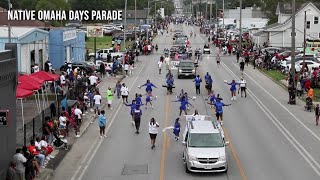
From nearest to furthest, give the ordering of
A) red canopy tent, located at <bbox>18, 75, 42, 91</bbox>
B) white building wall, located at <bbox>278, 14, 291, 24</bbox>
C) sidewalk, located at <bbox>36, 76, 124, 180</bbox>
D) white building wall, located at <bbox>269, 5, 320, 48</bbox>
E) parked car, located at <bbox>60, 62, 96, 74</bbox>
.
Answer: sidewalk, located at <bbox>36, 76, 124, 180</bbox> → red canopy tent, located at <bbox>18, 75, 42, 91</bbox> → parked car, located at <bbox>60, 62, 96, 74</bbox> → white building wall, located at <bbox>269, 5, 320, 48</bbox> → white building wall, located at <bbox>278, 14, 291, 24</bbox>

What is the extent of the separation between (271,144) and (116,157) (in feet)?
22.1

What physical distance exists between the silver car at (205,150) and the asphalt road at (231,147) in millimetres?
370

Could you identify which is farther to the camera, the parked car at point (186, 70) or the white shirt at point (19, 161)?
the parked car at point (186, 70)

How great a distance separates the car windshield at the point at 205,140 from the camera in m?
22.0

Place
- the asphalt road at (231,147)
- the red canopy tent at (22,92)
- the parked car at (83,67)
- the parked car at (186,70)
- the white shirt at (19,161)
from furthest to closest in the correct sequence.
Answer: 1. the parked car at (83,67)
2. the parked car at (186,70)
3. the red canopy tent at (22,92)
4. the asphalt road at (231,147)
5. the white shirt at (19,161)

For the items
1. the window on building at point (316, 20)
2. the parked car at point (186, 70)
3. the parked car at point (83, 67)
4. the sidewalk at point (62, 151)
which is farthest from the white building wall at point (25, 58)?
the window on building at point (316, 20)

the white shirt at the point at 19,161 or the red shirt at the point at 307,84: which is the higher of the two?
the red shirt at the point at 307,84

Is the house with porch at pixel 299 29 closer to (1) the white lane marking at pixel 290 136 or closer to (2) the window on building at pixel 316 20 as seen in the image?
(2) the window on building at pixel 316 20

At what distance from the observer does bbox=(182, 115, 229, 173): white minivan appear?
69.3 feet

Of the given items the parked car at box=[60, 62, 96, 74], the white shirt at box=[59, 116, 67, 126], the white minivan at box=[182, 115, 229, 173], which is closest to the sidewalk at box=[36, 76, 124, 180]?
the white shirt at box=[59, 116, 67, 126]

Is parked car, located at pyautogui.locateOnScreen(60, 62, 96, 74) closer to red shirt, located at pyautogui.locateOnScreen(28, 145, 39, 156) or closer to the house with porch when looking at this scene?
red shirt, located at pyautogui.locateOnScreen(28, 145, 39, 156)

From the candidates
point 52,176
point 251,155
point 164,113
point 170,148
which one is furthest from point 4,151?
point 164,113

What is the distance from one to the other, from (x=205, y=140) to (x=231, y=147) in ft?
13.3

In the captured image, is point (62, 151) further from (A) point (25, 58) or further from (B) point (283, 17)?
(B) point (283, 17)
